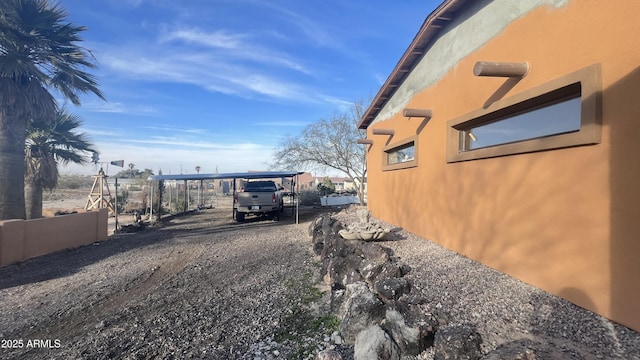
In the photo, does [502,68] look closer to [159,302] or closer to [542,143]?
[542,143]

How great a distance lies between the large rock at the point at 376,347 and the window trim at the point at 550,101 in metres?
2.73

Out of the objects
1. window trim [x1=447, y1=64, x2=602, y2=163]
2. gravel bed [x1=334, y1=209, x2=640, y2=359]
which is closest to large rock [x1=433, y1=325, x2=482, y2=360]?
gravel bed [x1=334, y1=209, x2=640, y2=359]

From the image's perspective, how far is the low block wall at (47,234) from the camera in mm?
6887

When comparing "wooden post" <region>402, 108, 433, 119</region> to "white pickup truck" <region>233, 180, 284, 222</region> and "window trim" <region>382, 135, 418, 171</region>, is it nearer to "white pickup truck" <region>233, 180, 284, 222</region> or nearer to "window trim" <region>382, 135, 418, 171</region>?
"window trim" <region>382, 135, 418, 171</region>

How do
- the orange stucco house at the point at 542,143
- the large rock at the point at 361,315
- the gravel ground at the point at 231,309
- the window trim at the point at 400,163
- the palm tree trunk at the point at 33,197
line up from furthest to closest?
1. the palm tree trunk at the point at 33,197
2. the window trim at the point at 400,163
3. the large rock at the point at 361,315
4. the gravel ground at the point at 231,309
5. the orange stucco house at the point at 542,143

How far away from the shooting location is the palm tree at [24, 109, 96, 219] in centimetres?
1185

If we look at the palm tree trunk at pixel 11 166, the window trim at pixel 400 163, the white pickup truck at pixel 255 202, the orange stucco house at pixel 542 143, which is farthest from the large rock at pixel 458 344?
the palm tree trunk at pixel 11 166

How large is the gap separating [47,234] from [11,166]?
334cm

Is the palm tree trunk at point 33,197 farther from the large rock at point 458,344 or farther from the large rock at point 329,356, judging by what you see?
the large rock at point 458,344

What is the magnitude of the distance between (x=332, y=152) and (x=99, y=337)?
20525mm

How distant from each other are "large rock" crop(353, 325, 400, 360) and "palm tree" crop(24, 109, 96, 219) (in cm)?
1405

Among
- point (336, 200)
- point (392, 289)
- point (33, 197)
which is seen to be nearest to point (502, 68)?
point (392, 289)

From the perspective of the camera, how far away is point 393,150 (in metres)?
9.93

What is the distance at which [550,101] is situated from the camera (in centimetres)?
364
